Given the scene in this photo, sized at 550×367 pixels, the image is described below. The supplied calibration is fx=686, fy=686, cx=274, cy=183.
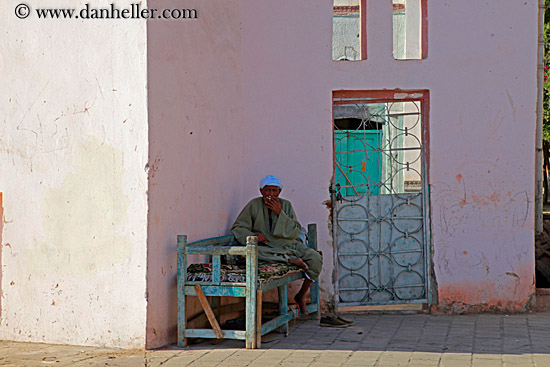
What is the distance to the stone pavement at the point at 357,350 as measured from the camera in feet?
15.9

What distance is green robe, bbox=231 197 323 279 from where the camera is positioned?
6258mm

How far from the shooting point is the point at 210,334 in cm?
530

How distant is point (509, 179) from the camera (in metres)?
6.86

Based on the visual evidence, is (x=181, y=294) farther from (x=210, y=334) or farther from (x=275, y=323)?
(x=275, y=323)

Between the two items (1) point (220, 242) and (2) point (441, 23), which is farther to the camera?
(2) point (441, 23)

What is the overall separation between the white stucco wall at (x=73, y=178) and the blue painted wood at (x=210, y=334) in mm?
402

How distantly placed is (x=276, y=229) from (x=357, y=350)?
4.71ft

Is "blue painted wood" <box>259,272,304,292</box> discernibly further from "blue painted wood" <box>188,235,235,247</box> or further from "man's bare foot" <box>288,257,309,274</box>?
"blue painted wood" <box>188,235,235,247</box>

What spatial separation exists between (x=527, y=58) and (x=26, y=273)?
16.8ft

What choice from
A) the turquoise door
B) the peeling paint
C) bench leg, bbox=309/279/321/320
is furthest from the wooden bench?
the turquoise door

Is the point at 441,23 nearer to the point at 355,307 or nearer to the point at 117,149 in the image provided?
the point at 355,307

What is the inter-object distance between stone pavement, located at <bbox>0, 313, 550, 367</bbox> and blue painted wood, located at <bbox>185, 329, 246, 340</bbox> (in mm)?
100

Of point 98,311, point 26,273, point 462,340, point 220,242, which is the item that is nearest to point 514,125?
point 462,340
